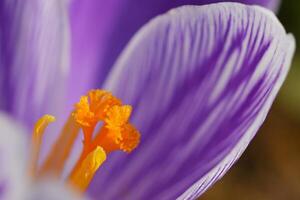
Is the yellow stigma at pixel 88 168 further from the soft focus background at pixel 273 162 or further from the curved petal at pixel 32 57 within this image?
the soft focus background at pixel 273 162

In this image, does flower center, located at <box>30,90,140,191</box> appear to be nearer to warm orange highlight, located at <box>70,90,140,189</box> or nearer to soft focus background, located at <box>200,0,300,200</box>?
warm orange highlight, located at <box>70,90,140,189</box>

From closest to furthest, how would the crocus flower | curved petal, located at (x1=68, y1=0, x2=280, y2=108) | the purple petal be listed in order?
1. the purple petal
2. the crocus flower
3. curved petal, located at (x1=68, y1=0, x2=280, y2=108)

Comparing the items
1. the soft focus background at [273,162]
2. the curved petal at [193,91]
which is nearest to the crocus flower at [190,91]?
the curved petal at [193,91]

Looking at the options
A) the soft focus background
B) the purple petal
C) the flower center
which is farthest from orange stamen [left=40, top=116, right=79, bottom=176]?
the soft focus background

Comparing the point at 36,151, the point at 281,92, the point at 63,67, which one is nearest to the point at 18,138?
the point at 36,151

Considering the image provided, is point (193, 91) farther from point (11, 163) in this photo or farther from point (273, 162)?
point (273, 162)

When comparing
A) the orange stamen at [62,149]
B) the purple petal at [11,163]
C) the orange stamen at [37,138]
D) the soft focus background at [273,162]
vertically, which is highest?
the purple petal at [11,163]
